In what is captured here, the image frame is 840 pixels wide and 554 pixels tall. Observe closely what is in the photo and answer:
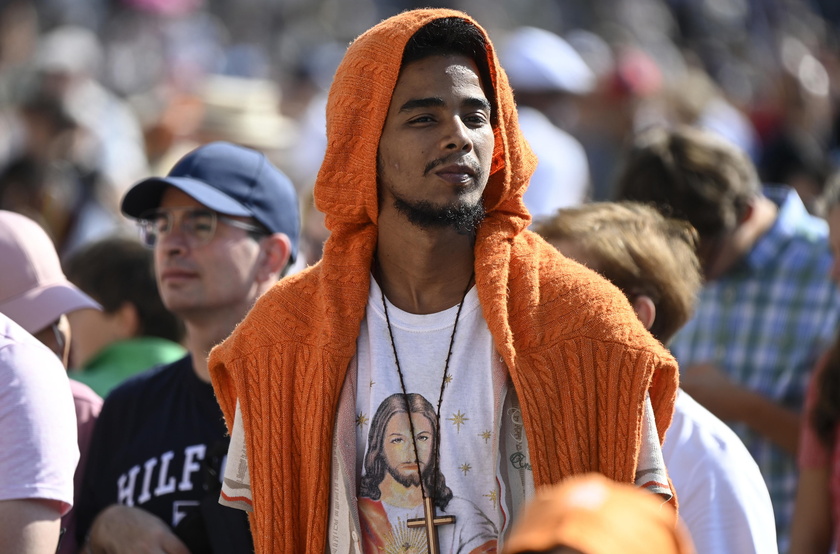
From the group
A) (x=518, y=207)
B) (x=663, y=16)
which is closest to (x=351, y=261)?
(x=518, y=207)

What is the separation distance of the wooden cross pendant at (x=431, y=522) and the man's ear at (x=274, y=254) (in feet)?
4.60

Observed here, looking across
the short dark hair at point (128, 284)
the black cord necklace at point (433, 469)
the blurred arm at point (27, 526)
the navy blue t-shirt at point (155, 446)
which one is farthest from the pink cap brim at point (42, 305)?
the black cord necklace at point (433, 469)

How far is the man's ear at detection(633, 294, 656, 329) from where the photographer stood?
2.98 metres

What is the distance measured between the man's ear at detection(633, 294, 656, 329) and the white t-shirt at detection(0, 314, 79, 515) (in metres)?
1.36

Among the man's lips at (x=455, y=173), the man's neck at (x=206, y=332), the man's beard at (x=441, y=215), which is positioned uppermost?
the man's lips at (x=455, y=173)

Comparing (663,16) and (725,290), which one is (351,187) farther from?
(663,16)

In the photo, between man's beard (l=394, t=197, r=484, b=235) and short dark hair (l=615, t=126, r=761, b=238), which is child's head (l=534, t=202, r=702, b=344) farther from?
short dark hair (l=615, t=126, r=761, b=238)

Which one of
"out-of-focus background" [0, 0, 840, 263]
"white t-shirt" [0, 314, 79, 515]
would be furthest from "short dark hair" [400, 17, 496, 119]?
"out-of-focus background" [0, 0, 840, 263]

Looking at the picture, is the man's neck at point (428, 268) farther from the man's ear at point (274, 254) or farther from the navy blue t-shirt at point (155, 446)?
the man's ear at point (274, 254)

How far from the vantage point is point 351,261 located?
255 centimetres

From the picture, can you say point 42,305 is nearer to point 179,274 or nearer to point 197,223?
point 179,274

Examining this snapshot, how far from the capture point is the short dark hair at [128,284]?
14.1ft

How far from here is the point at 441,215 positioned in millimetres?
2453

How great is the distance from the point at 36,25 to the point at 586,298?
45.7ft
